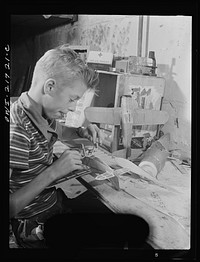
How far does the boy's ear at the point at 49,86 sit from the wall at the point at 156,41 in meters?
0.09

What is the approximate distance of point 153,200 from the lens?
58.8 inches

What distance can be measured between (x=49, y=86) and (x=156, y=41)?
13.4 inches

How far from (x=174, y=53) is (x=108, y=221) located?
0.53 meters

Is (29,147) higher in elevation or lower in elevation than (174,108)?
lower

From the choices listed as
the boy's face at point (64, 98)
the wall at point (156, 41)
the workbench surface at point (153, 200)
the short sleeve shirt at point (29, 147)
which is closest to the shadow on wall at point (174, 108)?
the wall at point (156, 41)

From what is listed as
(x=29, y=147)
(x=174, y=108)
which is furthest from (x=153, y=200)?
(x=29, y=147)

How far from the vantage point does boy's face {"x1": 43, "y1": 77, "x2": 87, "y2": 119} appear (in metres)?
1.49

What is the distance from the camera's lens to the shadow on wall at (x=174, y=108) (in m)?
1.50

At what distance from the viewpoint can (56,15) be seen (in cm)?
149

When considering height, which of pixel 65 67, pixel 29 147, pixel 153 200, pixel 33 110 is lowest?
pixel 153 200

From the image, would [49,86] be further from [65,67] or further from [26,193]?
[26,193]

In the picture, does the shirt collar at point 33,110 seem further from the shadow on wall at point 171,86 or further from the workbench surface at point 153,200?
the shadow on wall at point 171,86
